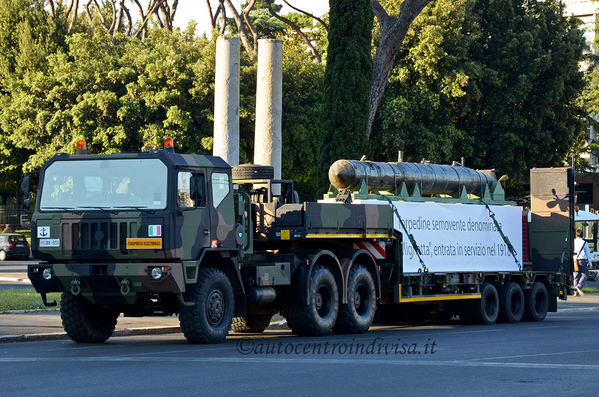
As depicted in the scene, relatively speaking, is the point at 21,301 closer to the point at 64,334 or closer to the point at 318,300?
the point at 64,334

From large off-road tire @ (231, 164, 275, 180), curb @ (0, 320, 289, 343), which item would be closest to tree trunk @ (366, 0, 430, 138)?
curb @ (0, 320, 289, 343)

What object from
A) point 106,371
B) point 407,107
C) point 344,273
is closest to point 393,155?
point 407,107

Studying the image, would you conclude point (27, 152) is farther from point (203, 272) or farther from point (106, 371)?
point (106, 371)

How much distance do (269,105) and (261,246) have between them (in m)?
15.7

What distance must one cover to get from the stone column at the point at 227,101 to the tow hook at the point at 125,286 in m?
16.9

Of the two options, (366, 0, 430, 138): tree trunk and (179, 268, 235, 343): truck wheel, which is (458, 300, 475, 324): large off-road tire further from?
(366, 0, 430, 138): tree trunk

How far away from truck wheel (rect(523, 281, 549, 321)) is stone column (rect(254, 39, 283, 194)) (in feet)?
35.1

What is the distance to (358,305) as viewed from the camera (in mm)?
20719

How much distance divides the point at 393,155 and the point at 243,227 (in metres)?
40.3

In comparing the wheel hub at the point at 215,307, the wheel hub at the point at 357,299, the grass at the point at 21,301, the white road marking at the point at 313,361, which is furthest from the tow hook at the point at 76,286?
the grass at the point at 21,301

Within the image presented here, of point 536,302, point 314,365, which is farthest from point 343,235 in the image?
point 536,302

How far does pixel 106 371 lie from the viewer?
43.2 ft

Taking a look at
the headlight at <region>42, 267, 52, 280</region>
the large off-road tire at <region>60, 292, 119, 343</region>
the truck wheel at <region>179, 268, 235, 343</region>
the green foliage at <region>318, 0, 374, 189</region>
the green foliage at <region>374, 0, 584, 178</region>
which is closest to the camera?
the truck wheel at <region>179, 268, 235, 343</region>

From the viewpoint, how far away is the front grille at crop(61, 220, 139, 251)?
666 inches
